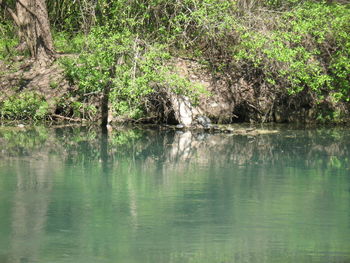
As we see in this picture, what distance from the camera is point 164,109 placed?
55.3 feet

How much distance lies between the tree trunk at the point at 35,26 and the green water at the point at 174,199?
4306 mm

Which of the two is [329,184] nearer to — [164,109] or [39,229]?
[39,229]

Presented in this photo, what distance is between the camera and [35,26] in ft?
61.3

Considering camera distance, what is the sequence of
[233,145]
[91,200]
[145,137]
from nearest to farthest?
[91,200], [233,145], [145,137]

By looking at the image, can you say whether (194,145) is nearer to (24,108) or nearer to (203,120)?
(203,120)

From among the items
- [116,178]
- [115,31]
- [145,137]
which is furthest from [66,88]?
[116,178]

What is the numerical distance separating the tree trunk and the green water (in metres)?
4.31

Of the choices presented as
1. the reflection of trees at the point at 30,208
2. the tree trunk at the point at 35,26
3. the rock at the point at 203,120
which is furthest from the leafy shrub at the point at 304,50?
the reflection of trees at the point at 30,208

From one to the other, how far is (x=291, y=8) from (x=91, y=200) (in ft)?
32.1

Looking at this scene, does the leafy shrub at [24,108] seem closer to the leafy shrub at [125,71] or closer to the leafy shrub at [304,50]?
the leafy shrub at [125,71]

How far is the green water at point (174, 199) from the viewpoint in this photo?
712 centimetres

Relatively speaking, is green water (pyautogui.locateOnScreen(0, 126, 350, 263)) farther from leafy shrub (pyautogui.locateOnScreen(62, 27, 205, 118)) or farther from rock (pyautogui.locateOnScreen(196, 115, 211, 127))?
rock (pyautogui.locateOnScreen(196, 115, 211, 127))

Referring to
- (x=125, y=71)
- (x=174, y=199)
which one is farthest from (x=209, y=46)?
(x=174, y=199)

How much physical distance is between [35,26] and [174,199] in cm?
1050
